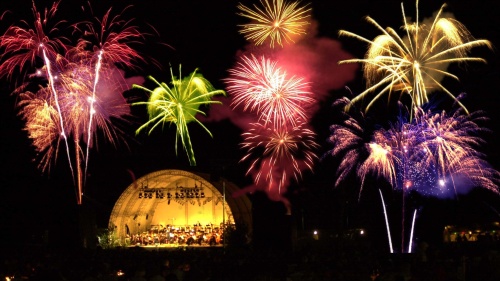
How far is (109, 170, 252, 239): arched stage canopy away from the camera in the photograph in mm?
30734

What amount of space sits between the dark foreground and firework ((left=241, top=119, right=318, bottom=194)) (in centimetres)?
630

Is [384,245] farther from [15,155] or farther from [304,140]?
[15,155]

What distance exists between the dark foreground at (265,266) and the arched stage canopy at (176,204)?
9431 millimetres

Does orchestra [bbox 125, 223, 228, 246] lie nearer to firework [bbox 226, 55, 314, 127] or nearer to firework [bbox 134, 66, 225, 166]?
firework [bbox 134, 66, 225, 166]

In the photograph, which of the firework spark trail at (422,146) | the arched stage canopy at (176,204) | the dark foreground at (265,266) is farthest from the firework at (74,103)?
the firework spark trail at (422,146)

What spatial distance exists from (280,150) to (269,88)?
10.9 ft

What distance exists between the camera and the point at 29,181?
106 ft

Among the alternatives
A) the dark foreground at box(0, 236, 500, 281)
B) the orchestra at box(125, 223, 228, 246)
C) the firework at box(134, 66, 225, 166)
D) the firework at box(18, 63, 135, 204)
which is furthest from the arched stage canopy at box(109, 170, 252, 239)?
the dark foreground at box(0, 236, 500, 281)

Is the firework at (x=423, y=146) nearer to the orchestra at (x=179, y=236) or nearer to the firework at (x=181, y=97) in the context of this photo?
the firework at (x=181, y=97)

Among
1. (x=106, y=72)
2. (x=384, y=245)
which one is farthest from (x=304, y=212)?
(x=106, y=72)

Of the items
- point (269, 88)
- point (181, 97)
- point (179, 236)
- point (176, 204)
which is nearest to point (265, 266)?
point (269, 88)

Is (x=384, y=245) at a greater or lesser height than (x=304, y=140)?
lesser

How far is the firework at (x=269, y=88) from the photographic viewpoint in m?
22.6

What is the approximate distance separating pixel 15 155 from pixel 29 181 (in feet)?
4.79
